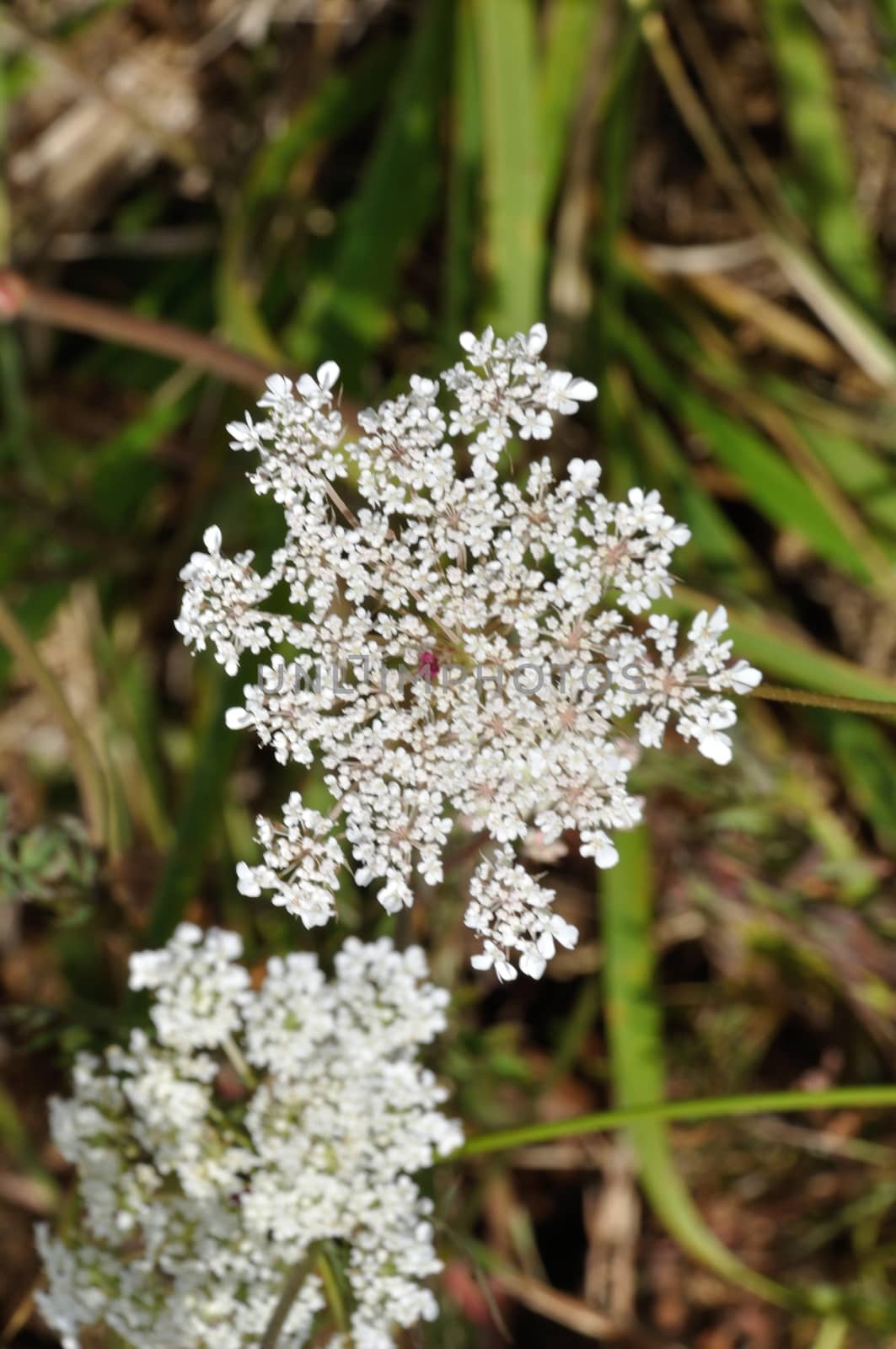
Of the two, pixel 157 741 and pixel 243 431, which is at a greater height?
pixel 157 741

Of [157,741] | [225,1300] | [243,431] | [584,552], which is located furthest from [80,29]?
[225,1300]

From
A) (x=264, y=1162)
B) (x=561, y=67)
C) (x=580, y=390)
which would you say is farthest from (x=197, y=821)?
(x=561, y=67)

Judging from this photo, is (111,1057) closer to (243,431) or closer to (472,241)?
(243,431)

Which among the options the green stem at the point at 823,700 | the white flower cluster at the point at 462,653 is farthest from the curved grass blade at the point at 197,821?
the green stem at the point at 823,700

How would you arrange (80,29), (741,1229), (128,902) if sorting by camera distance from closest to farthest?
(128,902), (741,1229), (80,29)

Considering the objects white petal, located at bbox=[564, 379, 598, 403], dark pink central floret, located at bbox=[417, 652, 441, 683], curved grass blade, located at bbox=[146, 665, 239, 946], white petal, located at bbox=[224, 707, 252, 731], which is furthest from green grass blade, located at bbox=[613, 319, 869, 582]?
white petal, located at bbox=[224, 707, 252, 731]

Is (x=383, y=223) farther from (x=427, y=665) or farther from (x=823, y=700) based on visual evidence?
(x=823, y=700)

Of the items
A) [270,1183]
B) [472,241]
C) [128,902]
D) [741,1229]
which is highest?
[472,241]
